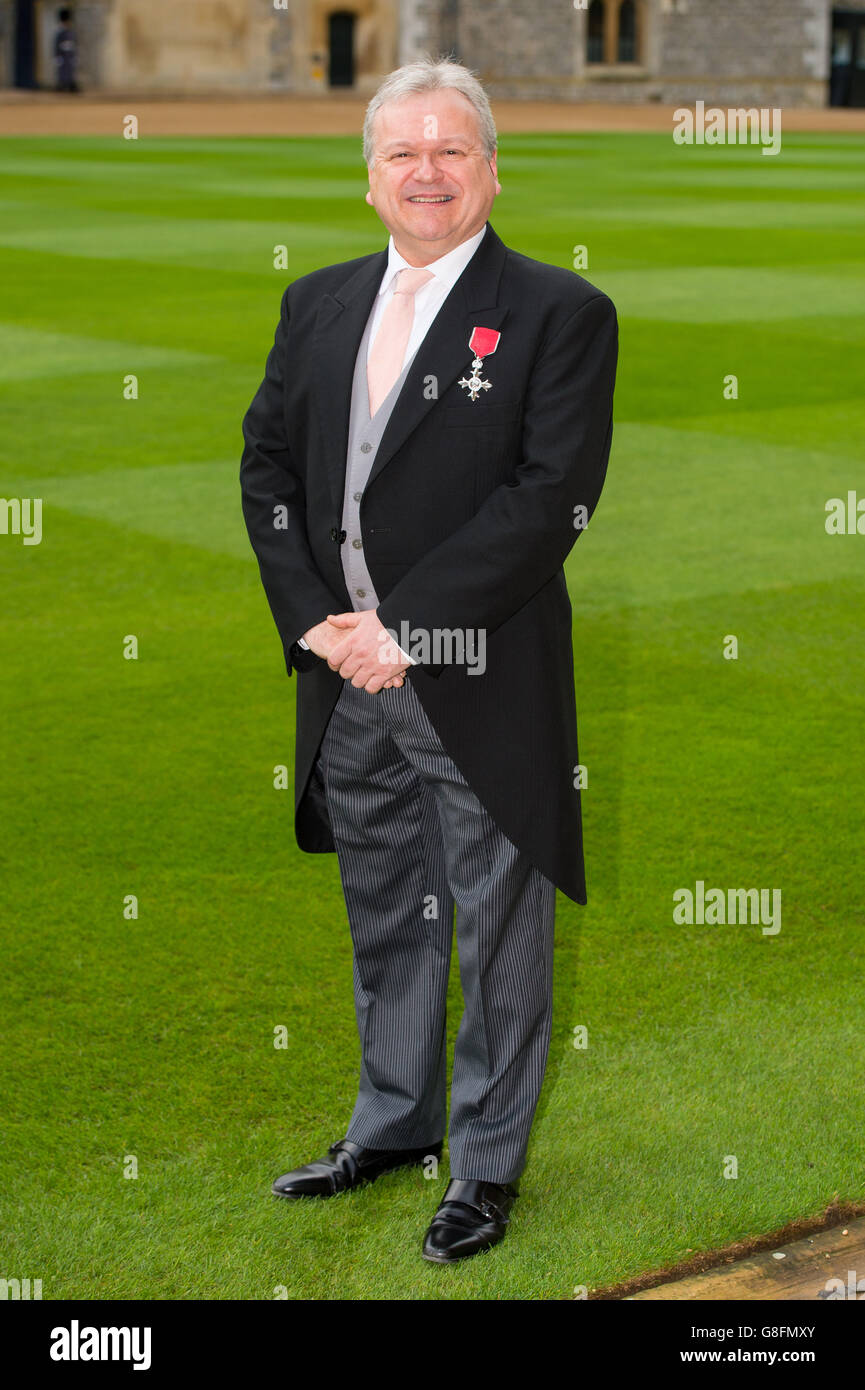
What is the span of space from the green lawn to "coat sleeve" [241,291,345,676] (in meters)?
1.41

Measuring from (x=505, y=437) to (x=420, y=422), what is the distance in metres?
0.18

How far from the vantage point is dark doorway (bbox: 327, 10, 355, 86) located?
6094cm

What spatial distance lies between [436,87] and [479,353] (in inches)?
21.5

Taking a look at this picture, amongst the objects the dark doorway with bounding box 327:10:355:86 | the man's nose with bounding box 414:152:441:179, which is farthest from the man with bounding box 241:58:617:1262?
the dark doorway with bounding box 327:10:355:86

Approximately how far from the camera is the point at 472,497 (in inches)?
156

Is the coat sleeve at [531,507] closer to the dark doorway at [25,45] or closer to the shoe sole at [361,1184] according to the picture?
the shoe sole at [361,1184]

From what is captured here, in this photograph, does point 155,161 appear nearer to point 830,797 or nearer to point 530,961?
point 830,797

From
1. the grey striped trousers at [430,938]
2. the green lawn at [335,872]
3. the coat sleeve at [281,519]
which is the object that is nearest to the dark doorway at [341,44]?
the green lawn at [335,872]

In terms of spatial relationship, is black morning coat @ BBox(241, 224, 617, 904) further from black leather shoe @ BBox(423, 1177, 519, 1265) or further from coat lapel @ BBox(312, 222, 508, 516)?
black leather shoe @ BBox(423, 1177, 519, 1265)

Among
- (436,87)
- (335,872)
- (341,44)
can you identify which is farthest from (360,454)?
(341,44)

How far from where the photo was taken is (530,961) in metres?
4.24

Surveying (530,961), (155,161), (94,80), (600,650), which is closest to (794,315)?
(600,650)

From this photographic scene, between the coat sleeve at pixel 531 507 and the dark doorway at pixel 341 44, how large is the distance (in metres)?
60.7

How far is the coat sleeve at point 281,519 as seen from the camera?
161 inches
